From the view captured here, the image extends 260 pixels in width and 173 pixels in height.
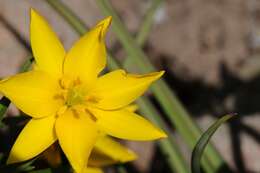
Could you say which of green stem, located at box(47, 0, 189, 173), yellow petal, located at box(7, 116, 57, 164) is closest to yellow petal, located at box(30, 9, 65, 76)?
yellow petal, located at box(7, 116, 57, 164)

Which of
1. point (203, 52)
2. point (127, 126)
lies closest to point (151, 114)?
point (127, 126)

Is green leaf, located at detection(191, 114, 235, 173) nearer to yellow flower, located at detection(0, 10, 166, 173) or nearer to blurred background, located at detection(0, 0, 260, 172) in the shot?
yellow flower, located at detection(0, 10, 166, 173)

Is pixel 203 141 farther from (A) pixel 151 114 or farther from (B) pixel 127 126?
(A) pixel 151 114

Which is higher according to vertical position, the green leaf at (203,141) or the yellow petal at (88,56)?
the yellow petal at (88,56)

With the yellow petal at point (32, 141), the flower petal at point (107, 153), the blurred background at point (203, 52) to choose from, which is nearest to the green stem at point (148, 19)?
the blurred background at point (203, 52)

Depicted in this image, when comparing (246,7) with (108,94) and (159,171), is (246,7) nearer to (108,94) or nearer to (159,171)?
(159,171)

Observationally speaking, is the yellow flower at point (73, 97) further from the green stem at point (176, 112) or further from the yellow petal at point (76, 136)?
the green stem at point (176, 112)
